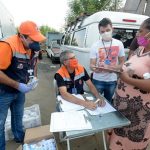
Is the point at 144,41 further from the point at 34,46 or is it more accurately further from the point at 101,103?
Result: the point at 34,46

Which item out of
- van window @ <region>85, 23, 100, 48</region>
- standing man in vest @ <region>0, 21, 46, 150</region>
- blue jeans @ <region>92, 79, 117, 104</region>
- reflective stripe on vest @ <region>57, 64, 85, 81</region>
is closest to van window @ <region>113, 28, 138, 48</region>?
van window @ <region>85, 23, 100, 48</region>

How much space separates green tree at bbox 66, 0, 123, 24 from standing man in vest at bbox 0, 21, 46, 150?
15.1m

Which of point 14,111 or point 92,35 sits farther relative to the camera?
point 92,35

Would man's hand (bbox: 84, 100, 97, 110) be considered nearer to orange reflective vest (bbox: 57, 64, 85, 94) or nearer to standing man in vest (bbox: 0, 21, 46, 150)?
orange reflective vest (bbox: 57, 64, 85, 94)

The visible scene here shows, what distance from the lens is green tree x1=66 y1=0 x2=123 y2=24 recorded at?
17.1 meters

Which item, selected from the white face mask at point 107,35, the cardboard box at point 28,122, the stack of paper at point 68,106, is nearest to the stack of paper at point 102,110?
the stack of paper at point 68,106

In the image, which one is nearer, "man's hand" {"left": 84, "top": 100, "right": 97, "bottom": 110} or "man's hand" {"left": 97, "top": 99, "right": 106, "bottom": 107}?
"man's hand" {"left": 84, "top": 100, "right": 97, "bottom": 110}

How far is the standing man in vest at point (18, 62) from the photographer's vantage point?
2326 mm

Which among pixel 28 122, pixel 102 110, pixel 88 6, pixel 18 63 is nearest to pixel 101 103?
pixel 102 110

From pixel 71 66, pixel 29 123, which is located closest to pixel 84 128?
pixel 71 66

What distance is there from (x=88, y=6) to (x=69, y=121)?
1842 cm

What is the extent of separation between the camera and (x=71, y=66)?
113 inches

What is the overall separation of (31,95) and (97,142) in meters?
3.00

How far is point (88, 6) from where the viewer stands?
19141 millimetres
